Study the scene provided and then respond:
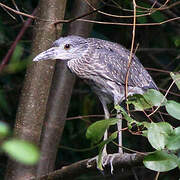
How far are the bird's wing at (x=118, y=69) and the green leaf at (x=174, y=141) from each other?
161cm

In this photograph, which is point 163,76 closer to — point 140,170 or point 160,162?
point 140,170

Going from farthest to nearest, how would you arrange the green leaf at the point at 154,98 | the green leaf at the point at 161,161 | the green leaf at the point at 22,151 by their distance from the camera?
the green leaf at the point at 154,98 < the green leaf at the point at 161,161 < the green leaf at the point at 22,151

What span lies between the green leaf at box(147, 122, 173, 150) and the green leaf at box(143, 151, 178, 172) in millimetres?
26

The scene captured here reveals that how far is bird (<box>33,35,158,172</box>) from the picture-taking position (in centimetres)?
302

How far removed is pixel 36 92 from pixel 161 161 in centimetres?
114

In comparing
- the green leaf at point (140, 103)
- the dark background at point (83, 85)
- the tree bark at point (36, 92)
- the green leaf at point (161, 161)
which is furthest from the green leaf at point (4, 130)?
the dark background at point (83, 85)

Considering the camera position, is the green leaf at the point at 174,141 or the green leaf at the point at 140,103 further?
the green leaf at the point at 140,103

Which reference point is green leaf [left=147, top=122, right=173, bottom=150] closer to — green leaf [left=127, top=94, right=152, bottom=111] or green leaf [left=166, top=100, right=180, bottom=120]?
green leaf [left=166, top=100, right=180, bottom=120]

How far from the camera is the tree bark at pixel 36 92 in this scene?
2365 millimetres

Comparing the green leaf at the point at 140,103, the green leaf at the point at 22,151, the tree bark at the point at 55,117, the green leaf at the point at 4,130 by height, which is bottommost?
the tree bark at the point at 55,117

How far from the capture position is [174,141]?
1.40 m

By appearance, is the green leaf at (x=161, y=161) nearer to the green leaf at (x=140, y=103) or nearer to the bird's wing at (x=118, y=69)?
the green leaf at (x=140, y=103)

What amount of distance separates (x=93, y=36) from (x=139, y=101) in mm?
1893

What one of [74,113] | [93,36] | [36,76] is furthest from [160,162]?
[74,113]
